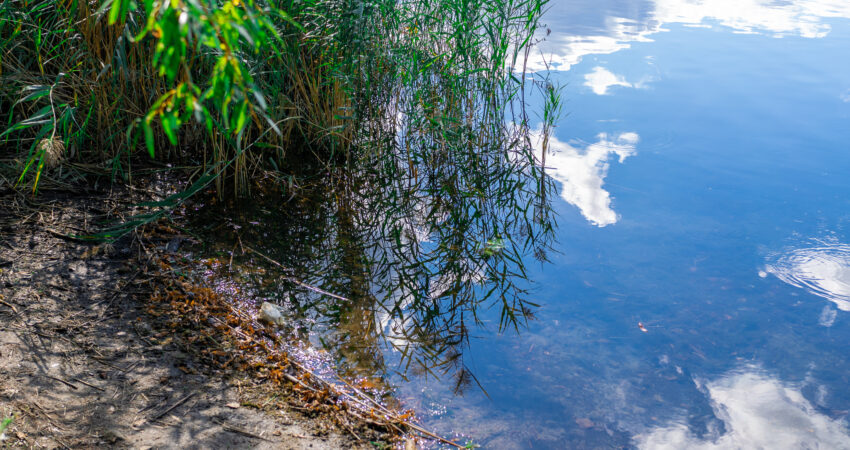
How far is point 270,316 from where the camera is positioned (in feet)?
8.12

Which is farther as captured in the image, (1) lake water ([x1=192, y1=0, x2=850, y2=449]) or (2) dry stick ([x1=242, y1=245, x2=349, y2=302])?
(2) dry stick ([x1=242, y1=245, x2=349, y2=302])

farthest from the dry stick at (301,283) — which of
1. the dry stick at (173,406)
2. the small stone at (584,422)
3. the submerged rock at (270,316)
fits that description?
the small stone at (584,422)

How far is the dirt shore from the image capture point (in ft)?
5.77

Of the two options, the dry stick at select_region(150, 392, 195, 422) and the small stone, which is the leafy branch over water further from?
the dry stick at select_region(150, 392, 195, 422)

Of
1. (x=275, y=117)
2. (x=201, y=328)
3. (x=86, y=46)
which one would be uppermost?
(x=86, y=46)

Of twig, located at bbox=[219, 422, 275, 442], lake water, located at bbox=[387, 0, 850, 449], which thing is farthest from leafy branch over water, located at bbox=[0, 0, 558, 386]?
twig, located at bbox=[219, 422, 275, 442]

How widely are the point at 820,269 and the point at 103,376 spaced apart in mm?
3216

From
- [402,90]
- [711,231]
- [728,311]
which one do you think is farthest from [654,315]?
[402,90]

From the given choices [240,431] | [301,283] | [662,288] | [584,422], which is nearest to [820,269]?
[662,288]

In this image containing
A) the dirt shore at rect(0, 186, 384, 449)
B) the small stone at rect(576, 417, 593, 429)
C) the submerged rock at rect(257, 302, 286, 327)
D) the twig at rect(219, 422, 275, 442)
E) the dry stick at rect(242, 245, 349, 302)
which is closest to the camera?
the dirt shore at rect(0, 186, 384, 449)

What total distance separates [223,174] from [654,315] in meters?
2.32

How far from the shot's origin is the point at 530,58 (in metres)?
5.68

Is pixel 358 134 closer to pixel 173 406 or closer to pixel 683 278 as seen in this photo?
pixel 683 278

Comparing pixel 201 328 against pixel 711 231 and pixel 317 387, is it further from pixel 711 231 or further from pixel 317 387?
pixel 711 231
